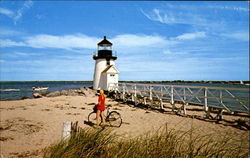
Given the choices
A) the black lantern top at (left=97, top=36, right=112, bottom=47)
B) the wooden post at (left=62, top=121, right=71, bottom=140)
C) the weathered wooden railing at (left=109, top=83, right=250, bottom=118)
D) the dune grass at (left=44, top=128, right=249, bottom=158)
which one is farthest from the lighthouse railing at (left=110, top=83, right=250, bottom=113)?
the wooden post at (left=62, top=121, right=71, bottom=140)

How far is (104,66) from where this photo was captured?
27141 mm

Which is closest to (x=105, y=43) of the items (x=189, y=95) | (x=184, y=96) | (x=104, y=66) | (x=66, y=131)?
(x=104, y=66)

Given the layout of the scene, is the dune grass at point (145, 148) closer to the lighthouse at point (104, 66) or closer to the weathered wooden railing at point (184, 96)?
the weathered wooden railing at point (184, 96)

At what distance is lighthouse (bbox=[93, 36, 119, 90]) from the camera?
26.0 m

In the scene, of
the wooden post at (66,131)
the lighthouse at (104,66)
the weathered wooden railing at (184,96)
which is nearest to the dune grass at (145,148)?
the wooden post at (66,131)

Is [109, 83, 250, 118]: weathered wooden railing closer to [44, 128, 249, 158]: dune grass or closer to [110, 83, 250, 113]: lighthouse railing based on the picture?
[110, 83, 250, 113]: lighthouse railing

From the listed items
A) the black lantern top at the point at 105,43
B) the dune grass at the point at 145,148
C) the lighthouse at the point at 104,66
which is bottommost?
the dune grass at the point at 145,148

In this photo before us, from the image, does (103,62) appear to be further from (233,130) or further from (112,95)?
(233,130)

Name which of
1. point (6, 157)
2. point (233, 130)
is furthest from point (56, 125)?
point (233, 130)

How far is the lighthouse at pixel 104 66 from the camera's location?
85.4 feet

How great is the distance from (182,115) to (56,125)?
6996 millimetres

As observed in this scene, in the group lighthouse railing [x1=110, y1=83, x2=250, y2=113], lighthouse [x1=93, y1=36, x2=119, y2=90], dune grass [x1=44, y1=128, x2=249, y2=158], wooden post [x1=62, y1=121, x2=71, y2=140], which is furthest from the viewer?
lighthouse [x1=93, y1=36, x2=119, y2=90]

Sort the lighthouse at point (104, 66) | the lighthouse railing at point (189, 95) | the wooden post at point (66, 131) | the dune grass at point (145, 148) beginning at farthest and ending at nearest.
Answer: the lighthouse at point (104, 66), the lighthouse railing at point (189, 95), the wooden post at point (66, 131), the dune grass at point (145, 148)

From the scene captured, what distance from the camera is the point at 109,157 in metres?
2.78
